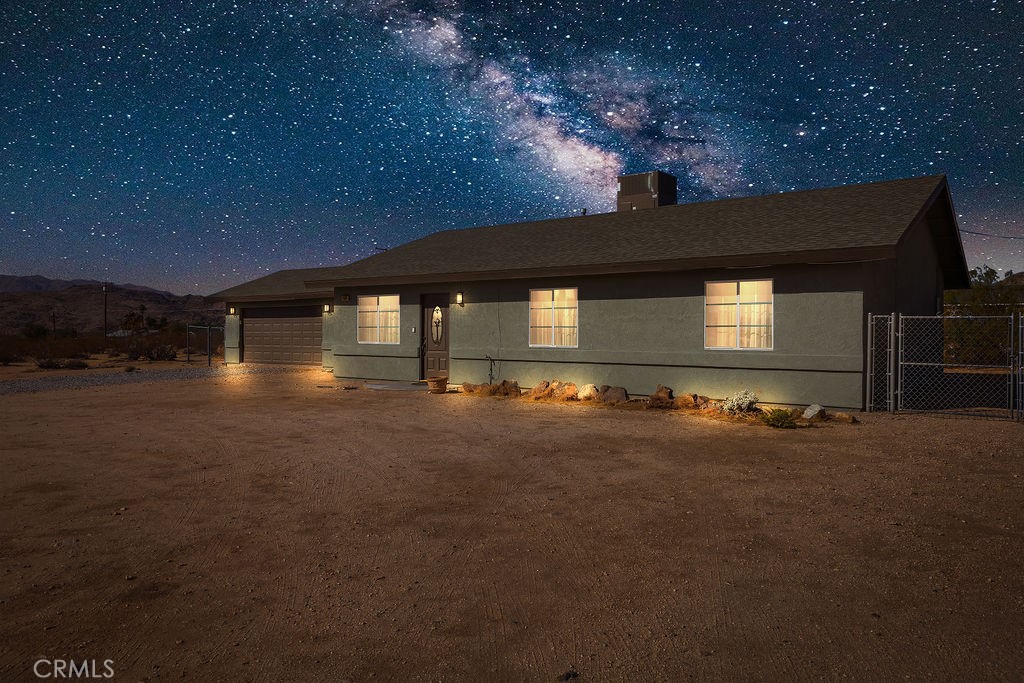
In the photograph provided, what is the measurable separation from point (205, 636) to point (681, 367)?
36.4 feet

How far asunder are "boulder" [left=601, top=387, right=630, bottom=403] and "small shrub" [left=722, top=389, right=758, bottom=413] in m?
2.34

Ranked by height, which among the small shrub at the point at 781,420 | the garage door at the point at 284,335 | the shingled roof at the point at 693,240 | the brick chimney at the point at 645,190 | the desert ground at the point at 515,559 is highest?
the brick chimney at the point at 645,190

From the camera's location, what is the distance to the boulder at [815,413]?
10469mm

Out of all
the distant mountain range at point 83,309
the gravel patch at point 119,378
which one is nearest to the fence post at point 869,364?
the gravel patch at point 119,378

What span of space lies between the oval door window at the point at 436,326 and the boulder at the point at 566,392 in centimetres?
419

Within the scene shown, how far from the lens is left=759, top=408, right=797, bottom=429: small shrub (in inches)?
389

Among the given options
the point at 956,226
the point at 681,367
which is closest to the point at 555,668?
the point at 681,367

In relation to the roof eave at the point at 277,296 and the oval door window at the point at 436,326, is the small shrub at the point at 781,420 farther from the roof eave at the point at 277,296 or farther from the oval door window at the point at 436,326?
the roof eave at the point at 277,296

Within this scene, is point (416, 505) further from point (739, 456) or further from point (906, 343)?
point (906, 343)

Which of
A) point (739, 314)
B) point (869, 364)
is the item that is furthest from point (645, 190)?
point (869, 364)

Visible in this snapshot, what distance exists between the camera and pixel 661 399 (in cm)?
1260

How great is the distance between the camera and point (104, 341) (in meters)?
37.4

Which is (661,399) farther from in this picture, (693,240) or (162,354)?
(162,354)

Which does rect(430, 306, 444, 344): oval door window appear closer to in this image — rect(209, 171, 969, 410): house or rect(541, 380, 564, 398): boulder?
rect(209, 171, 969, 410): house
